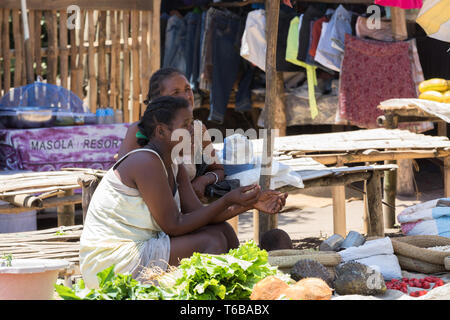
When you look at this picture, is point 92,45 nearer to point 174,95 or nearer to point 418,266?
point 174,95

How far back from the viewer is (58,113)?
240 inches

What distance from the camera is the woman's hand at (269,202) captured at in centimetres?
323

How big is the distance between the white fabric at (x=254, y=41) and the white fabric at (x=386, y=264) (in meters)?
5.19

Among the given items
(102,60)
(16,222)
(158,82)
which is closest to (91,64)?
(102,60)

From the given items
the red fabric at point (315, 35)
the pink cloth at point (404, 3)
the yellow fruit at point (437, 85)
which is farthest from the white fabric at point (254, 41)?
the pink cloth at point (404, 3)

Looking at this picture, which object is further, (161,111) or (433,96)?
(433,96)

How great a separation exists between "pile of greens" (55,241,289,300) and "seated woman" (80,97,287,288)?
0.46 meters

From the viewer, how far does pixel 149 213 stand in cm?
309

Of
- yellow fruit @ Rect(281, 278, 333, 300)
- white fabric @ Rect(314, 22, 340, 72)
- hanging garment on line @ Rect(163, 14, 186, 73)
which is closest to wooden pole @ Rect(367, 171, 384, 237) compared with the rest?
yellow fruit @ Rect(281, 278, 333, 300)

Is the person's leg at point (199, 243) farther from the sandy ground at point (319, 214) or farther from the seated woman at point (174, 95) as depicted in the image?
the sandy ground at point (319, 214)

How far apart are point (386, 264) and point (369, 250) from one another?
0.39 ft

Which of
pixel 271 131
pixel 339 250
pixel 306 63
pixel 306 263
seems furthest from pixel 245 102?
pixel 306 263

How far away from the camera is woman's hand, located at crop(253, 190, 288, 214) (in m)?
3.23
